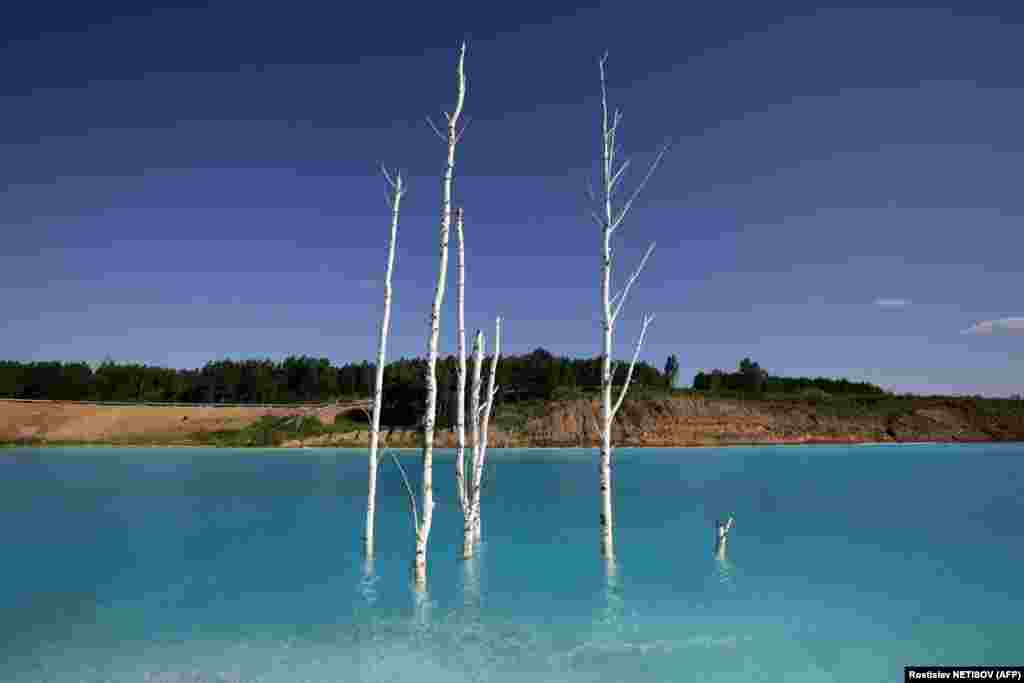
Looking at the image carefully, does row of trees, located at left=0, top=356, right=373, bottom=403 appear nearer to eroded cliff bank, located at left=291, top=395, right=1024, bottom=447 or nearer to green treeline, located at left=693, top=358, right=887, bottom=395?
eroded cliff bank, located at left=291, top=395, right=1024, bottom=447

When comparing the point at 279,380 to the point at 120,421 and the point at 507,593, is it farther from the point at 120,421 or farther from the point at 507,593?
the point at 507,593

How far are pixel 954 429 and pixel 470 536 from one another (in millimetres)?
117099

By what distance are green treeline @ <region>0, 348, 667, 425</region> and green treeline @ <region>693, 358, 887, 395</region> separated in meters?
15.3

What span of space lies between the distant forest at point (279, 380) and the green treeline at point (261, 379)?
13 cm

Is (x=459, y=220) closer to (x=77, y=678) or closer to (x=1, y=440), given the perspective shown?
(x=77, y=678)

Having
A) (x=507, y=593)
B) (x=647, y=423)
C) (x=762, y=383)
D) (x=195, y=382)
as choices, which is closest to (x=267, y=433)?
(x=647, y=423)

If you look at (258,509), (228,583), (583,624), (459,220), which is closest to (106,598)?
(228,583)

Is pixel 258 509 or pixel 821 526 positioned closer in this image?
pixel 821 526

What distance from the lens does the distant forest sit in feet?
372

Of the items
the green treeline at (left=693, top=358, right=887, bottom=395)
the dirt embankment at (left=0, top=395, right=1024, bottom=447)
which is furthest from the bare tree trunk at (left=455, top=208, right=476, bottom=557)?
the green treeline at (left=693, top=358, right=887, bottom=395)

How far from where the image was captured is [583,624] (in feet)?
39.6

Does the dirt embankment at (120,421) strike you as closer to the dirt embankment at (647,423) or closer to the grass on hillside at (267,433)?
the dirt embankment at (647,423)

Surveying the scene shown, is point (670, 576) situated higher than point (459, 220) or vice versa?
point (459, 220)

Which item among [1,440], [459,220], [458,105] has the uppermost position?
[458,105]
